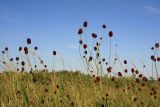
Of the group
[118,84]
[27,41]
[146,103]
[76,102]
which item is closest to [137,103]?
[146,103]

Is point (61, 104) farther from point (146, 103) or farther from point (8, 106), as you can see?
point (146, 103)

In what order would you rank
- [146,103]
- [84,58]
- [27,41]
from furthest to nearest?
[27,41]
[84,58]
[146,103]

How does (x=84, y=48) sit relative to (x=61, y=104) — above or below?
above

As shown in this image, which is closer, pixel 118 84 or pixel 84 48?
pixel 84 48

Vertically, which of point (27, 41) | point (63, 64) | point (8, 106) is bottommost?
point (8, 106)

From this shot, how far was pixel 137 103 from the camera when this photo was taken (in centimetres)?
532

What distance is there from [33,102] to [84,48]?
1919mm

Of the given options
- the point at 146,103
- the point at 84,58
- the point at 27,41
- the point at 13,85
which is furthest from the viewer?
the point at 27,41

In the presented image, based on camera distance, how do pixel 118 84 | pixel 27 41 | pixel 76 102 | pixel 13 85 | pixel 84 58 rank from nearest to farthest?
pixel 76 102, pixel 13 85, pixel 84 58, pixel 27 41, pixel 118 84

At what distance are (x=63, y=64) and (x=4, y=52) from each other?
1.50m

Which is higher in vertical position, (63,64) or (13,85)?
(63,64)

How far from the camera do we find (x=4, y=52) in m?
7.03

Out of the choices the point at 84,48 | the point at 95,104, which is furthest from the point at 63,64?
the point at 95,104

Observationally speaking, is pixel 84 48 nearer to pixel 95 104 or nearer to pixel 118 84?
pixel 95 104
